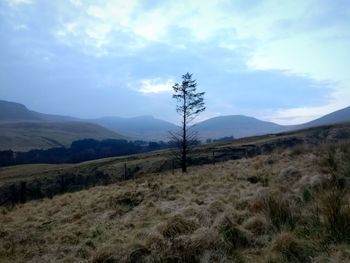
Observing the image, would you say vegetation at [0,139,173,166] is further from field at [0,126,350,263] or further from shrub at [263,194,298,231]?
shrub at [263,194,298,231]

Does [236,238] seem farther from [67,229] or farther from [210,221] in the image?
[67,229]

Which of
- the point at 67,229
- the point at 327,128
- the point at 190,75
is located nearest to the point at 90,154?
the point at 327,128

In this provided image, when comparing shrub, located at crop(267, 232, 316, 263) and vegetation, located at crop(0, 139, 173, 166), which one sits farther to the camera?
vegetation, located at crop(0, 139, 173, 166)

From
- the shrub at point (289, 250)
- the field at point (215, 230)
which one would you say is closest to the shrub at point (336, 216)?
the field at point (215, 230)

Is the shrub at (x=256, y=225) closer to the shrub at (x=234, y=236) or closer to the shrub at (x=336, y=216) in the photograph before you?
the shrub at (x=234, y=236)

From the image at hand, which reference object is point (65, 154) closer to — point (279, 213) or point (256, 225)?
point (256, 225)

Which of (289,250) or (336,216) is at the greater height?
(336,216)

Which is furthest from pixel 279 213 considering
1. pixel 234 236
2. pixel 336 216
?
pixel 336 216

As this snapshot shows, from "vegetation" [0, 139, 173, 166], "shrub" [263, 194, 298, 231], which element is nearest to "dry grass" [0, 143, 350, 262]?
"shrub" [263, 194, 298, 231]

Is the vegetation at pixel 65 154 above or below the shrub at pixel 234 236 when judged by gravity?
below

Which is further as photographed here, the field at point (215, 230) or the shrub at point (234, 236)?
the shrub at point (234, 236)

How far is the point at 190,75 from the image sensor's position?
36.1 meters

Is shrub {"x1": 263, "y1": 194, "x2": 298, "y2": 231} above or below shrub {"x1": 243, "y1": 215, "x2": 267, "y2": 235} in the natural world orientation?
above

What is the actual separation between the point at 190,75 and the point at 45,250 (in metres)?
28.0
